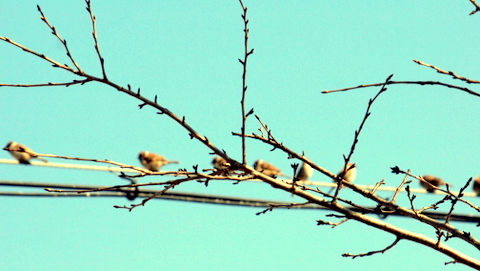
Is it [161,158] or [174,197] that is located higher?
[161,158]

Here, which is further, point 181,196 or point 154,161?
point 154,161

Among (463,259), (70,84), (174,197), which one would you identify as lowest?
(463,259)

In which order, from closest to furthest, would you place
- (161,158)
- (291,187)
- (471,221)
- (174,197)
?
(291,187), (174,197), (471,221), (161,158)

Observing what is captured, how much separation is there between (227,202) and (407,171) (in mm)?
3436

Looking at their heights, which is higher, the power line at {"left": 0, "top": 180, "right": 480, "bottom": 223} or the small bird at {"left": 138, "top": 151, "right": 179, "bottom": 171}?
the small bird at {"left": 138, "top": 151, "right": 179, "bottom": 171}

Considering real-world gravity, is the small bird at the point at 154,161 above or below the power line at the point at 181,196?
above

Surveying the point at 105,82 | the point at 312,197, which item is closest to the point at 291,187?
the point at 312,197

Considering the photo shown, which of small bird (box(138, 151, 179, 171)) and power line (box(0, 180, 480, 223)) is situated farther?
small bird (box(138, 151, 179, 171))

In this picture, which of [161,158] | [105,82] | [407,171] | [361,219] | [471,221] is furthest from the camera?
[161,158]

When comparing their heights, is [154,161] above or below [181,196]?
above

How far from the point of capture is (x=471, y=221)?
246 inches

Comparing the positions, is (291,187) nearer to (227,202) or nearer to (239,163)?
(239,163)

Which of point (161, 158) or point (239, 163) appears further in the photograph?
point (161, 158)

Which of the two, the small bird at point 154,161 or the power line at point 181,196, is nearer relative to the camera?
the power line at point 181,196
